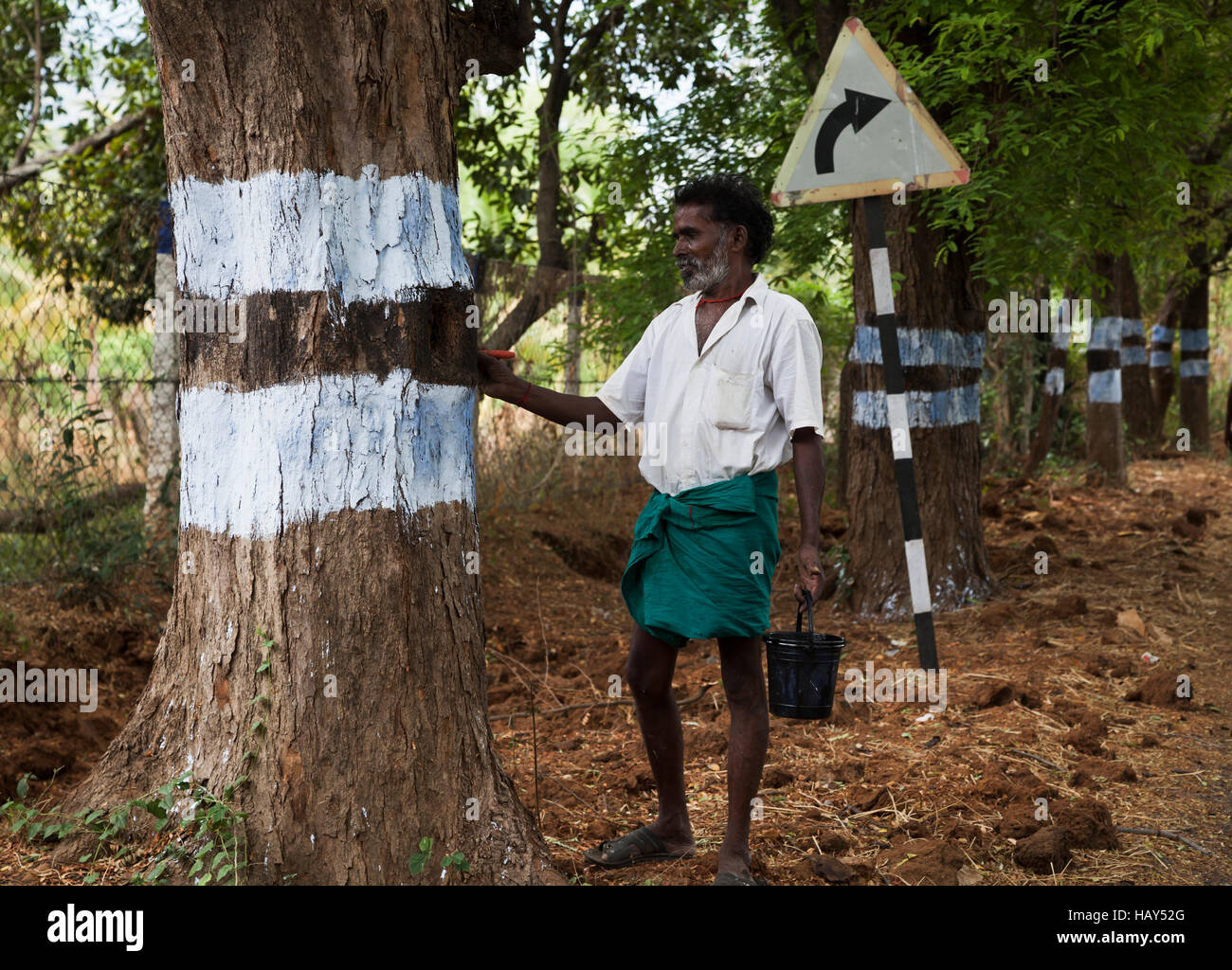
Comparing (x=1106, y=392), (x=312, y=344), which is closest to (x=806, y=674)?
(x=312, y=344)

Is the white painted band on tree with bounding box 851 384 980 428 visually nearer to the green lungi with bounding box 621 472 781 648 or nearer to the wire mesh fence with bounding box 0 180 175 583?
the green lungi with bounding box 621 472 781 648

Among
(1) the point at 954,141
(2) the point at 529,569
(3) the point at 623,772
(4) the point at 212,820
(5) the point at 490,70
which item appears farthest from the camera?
(2) the point at 529,569

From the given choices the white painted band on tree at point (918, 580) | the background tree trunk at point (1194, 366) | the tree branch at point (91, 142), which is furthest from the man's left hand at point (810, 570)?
the background tree trunk at point (1194, 366)

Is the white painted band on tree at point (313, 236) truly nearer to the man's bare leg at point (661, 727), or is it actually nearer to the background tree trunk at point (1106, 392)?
the man's bare leg at point (661, 727)

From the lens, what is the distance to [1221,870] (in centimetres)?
387

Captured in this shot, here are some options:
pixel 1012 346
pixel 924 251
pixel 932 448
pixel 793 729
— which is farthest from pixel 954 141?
pixel 1012 346

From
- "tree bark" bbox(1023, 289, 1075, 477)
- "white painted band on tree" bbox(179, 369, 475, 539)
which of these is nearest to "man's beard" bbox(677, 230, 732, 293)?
"white painted band on tree" bbox(179, 369, 475, 539)

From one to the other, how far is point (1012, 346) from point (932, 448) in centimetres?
777

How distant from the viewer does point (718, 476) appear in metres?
3.46

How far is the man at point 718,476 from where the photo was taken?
3.39m

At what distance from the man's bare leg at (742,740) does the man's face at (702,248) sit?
1122mm

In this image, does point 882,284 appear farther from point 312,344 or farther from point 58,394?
point 58,394

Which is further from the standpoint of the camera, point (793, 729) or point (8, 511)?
point (8, 511)

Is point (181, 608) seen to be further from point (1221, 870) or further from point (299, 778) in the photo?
point (1221, 870)
